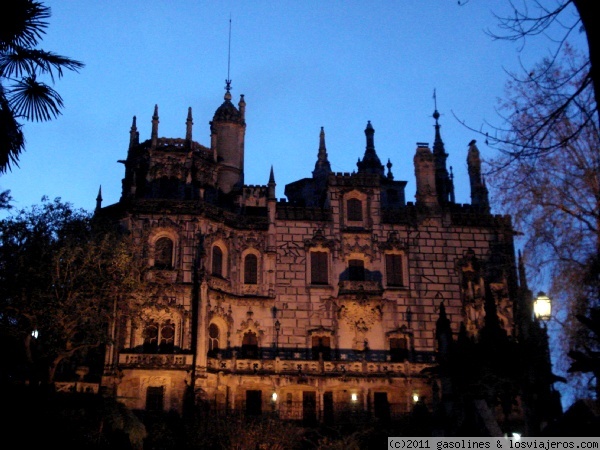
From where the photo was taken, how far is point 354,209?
4678 centimetres

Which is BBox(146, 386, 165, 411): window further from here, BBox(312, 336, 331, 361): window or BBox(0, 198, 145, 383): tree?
BBox(312, 336, 331, 361): window

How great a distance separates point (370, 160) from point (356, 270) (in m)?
19.9

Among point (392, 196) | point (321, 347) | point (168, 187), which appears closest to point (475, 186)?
point (392, 196)

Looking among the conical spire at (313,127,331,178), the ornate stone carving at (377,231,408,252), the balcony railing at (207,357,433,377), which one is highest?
the conical spire at (313,127,331,178)

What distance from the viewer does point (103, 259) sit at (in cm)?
3450

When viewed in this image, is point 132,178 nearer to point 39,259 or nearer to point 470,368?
point 39,259

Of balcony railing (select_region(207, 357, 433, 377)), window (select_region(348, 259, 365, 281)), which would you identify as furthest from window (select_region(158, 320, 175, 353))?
window (select_region(348, 259, 365, 281))

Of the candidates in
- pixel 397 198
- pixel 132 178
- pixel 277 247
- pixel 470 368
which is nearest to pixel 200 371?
pixel 277 247

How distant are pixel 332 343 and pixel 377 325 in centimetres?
297

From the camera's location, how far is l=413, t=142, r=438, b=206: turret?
47.5m

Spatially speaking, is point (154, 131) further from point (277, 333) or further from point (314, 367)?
point (314, 367)

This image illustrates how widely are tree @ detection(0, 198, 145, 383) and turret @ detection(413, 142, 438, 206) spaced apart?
2076 cm

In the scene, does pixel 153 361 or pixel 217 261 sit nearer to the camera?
pixel 153 361

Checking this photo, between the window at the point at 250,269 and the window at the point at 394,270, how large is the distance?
8.09 metres
